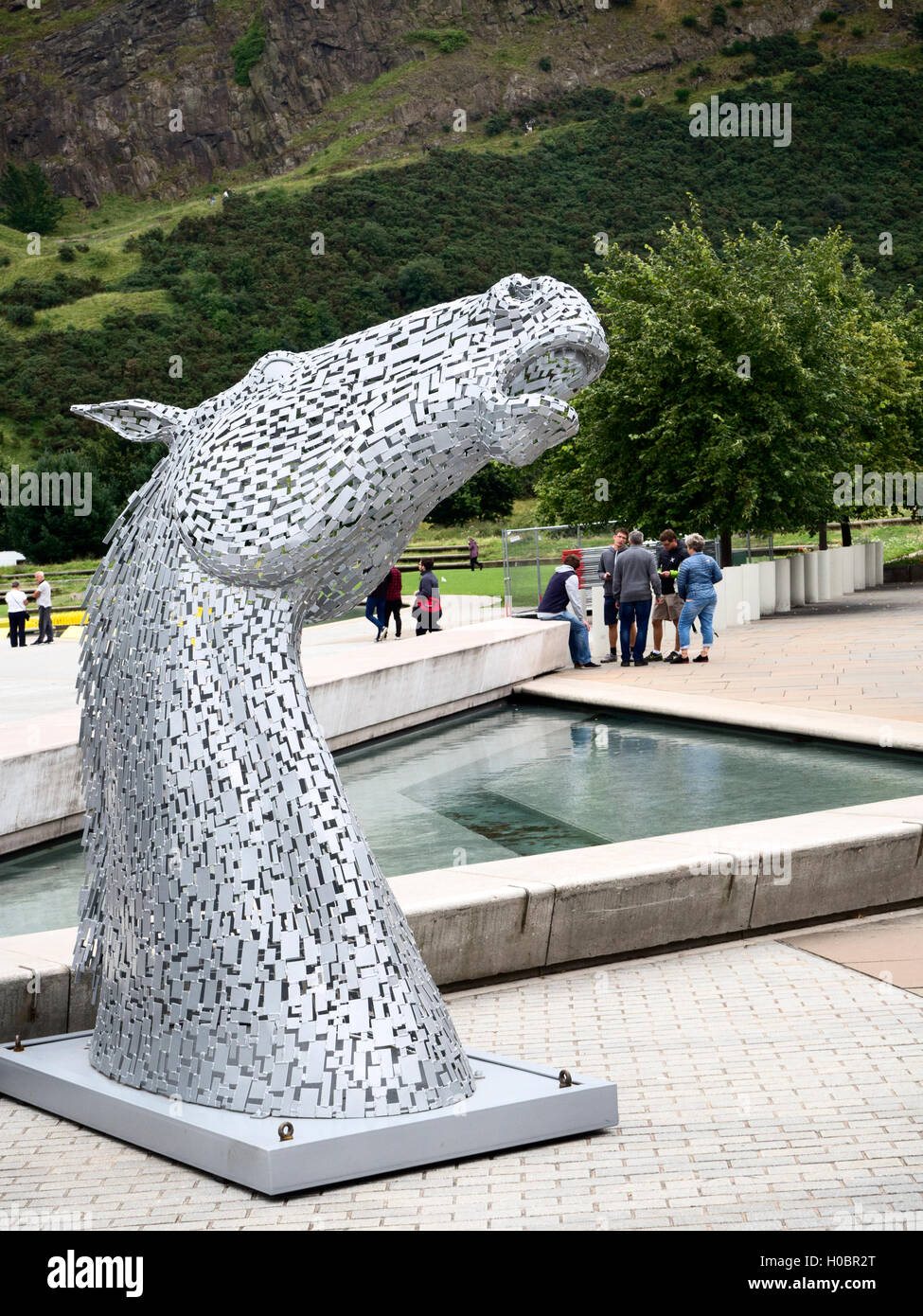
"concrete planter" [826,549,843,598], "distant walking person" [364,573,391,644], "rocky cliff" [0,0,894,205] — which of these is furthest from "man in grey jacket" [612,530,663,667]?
"rocky cliff" [0,0,894,205]

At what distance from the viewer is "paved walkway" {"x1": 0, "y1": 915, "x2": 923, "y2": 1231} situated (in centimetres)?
334

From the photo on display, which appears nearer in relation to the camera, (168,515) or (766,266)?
(168,515)

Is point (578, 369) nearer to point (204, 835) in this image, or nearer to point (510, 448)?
point (510, 448)

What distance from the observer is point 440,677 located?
12.9 m

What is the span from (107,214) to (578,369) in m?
165

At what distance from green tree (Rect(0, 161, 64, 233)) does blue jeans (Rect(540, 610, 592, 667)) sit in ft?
439

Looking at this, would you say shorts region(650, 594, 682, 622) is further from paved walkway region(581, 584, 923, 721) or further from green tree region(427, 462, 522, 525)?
green tree region(427, 462, 522, 525)

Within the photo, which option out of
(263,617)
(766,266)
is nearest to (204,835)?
(263,617)

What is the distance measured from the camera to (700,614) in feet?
57.4

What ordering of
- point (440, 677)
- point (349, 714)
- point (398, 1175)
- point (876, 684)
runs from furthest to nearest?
point (876, 684) < point (440, 677) < point (349, 714) < point (398, 1175)

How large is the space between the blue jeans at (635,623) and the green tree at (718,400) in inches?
351

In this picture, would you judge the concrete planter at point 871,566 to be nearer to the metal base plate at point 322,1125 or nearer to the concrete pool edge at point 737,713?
the concrete pool edge at point 737,713

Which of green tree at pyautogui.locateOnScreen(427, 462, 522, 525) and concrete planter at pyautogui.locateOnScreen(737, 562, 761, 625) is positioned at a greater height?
green tree at pyautogui.locateOnScreen(427, 462, 522, 525)

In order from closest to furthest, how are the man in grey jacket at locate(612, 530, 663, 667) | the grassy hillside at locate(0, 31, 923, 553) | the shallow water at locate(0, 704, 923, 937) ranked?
the shallow water at locate(0, 704, 923, 937)
the man in grey jacket at locate(612, 530, 663, 667)
the grassy hillside at locate(0, 31, 923, 553)
